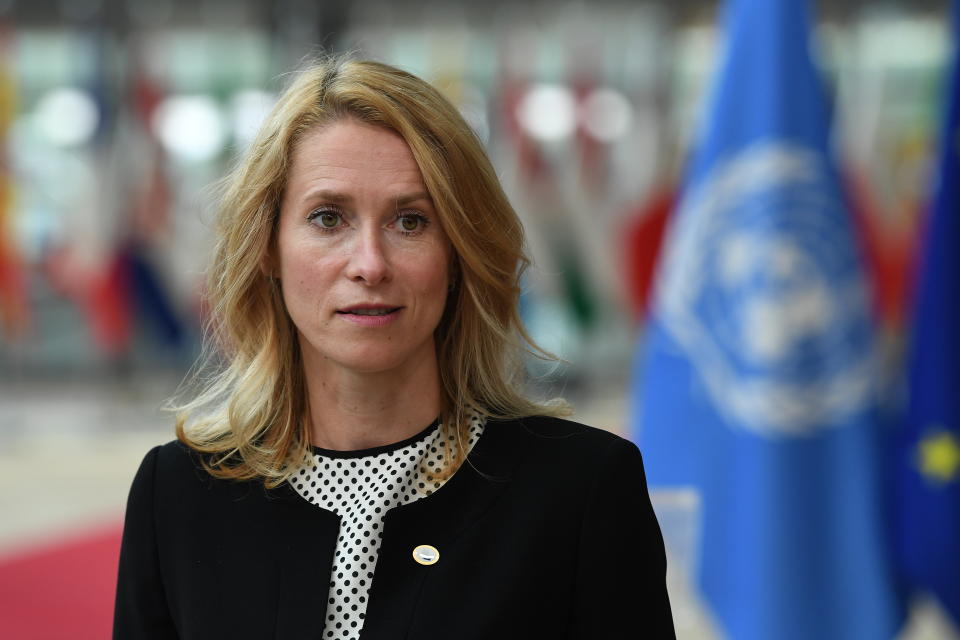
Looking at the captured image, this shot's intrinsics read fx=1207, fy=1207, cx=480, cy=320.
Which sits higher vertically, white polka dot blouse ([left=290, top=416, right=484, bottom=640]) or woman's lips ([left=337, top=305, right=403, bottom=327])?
woman's lips ([left=337, top=305, right=403, bottom=327])

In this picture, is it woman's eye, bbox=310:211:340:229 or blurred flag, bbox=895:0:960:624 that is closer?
woman's eye, bbox=310:211:340:229

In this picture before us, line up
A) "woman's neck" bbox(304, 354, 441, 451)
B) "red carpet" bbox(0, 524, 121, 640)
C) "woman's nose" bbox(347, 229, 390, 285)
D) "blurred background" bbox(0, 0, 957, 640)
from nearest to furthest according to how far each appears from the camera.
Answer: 1. "woman's nose" bbox(347, 229, 390, 285)
2. "woman's neck" bbox(304, 354, 441, 451)
3. "red carpet" bbox(0, 524, 121, 640)
4. "blurred background" bbox(0, 0, 957, 640)

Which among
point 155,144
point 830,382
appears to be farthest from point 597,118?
point 830,382

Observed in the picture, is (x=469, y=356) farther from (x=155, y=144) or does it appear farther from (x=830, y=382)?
(x=155, y=144)

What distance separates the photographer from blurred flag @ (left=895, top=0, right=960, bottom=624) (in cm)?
321

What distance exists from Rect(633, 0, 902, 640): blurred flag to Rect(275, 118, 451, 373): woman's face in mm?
1773

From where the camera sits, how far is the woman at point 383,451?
1571 mm

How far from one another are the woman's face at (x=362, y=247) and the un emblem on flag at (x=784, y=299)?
1757 millimetres

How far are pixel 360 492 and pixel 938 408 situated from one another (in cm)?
212

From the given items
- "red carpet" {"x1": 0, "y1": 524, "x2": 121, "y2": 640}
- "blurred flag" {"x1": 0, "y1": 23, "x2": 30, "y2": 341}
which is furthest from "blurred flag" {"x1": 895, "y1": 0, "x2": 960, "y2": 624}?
"blurred flag" {"x1": 0, "y1": 23, "x2": 30, "y2": 341}

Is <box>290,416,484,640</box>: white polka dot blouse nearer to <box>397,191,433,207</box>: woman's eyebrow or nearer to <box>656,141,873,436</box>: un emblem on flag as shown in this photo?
<box>397,191,433,207</box>: woman's eyebrow

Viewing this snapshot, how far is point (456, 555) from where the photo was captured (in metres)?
1.59

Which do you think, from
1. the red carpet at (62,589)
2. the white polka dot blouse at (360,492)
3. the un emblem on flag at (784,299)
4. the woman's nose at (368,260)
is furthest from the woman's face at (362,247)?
the red carpet at (62,589)

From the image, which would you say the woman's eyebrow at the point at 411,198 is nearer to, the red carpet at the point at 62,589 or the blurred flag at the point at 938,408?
the blurred flag at the point at 938,408
